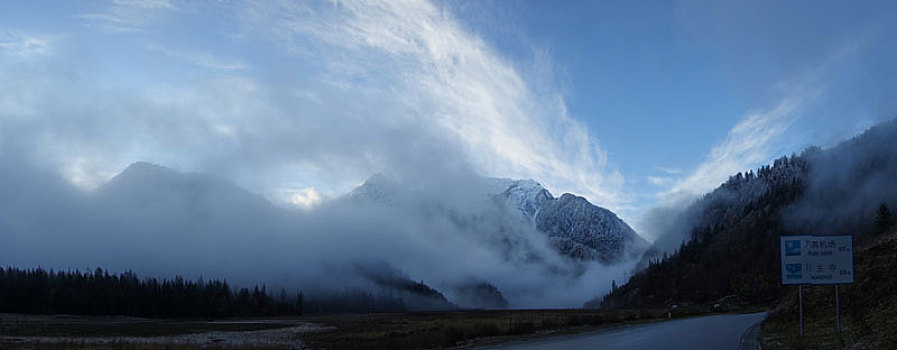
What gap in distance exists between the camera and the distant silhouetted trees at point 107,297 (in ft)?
525

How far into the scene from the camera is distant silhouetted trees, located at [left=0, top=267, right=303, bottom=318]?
525ft

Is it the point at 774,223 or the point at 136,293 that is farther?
the point at 774,223

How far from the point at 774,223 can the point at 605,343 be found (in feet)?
650

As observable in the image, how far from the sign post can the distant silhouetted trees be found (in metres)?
175

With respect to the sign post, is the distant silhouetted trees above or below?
below

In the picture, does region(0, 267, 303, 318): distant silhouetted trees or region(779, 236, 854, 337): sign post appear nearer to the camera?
region(779, 236, 854, 337): sign post

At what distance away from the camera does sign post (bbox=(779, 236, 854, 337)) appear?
2359 cm

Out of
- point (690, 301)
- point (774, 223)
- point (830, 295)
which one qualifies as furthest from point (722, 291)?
point (830, 295)

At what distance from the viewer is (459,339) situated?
34719 mm

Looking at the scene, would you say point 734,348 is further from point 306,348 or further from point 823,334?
point 306,348

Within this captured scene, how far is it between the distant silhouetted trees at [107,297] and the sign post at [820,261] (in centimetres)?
17496

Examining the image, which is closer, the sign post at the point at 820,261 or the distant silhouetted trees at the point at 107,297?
the sign post at the point at 820,261

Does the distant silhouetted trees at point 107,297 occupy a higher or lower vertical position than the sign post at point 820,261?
lower

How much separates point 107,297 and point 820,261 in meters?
179
